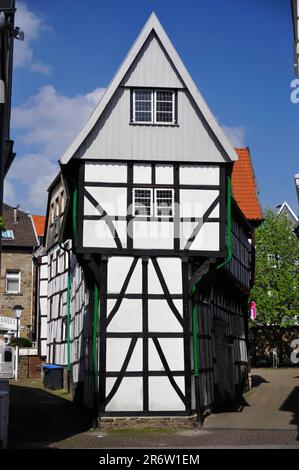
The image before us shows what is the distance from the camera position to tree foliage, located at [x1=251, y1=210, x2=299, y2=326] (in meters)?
53.9

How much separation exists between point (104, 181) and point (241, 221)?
10.8 meters

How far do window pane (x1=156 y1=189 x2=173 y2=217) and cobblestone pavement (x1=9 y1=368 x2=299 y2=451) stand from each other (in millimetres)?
5946

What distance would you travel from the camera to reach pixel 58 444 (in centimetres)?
1698

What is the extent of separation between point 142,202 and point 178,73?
3.90 metres

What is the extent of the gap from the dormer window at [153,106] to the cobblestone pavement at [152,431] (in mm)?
8615

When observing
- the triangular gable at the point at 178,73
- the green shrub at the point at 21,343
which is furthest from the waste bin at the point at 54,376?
the triangular gable at the point at 178,73

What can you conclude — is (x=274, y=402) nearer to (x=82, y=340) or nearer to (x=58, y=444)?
(x=82, y=340)

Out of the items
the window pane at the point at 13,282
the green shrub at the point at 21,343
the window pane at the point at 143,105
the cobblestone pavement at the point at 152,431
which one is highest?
the window pane at the point at 143,105

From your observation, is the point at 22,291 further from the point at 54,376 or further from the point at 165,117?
the point at 165,117

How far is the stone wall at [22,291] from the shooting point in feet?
174

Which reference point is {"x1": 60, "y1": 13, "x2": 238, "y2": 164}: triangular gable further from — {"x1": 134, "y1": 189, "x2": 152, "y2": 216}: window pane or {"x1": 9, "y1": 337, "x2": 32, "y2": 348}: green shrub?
{"x1": 9, "y1": 337, "x2": 32, "y2": 348}: green shrub

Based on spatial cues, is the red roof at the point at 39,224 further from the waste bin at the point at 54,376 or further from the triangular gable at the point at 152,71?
the triangular gable at the point at 152,71

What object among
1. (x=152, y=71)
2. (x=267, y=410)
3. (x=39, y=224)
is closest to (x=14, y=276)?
(x=39, y=224)
